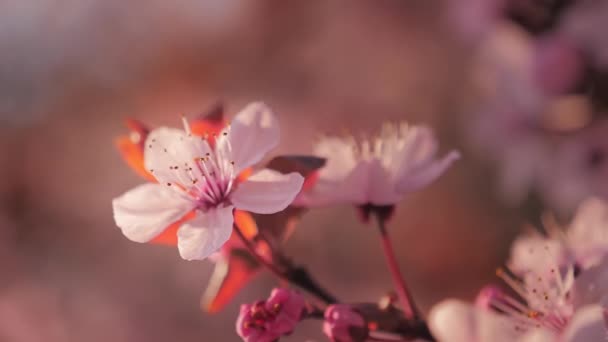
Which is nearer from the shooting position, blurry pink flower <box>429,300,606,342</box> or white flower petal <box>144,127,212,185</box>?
blurry pink flower <box>429,300,606,342</box>

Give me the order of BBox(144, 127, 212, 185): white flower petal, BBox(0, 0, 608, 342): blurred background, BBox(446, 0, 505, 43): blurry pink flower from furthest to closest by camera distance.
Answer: BBox(0, 0, 608, 342): blurred background
BBox(446, 0, 505, 43): blurry pink flower
BBox(144, 127, 212, 185): white flower petal

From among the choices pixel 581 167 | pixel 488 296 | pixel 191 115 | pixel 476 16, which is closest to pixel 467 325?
pixel 488 296

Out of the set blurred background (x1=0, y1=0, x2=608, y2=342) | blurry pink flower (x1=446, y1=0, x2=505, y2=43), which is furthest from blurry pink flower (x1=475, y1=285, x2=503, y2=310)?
blurred background (x1=0, y1=0, x2=608, y2=342)

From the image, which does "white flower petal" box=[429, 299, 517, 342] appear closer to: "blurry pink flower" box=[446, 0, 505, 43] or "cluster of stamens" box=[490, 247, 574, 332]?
"cluster of stamens" box=[490, 247, 574, 332]

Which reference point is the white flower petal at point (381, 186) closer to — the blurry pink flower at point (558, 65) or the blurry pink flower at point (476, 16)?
the blurry pink flower at point (558, 65)

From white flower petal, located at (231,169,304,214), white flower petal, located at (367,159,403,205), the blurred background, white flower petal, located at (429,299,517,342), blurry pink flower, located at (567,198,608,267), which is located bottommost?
the blurred background

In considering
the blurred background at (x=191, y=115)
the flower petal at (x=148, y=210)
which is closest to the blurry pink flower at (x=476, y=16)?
the blurred background at (x=191, y=115)

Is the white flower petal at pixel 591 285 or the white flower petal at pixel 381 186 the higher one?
the white flower petal at pixel 381 186

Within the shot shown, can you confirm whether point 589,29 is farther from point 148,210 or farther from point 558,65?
point 148,210
